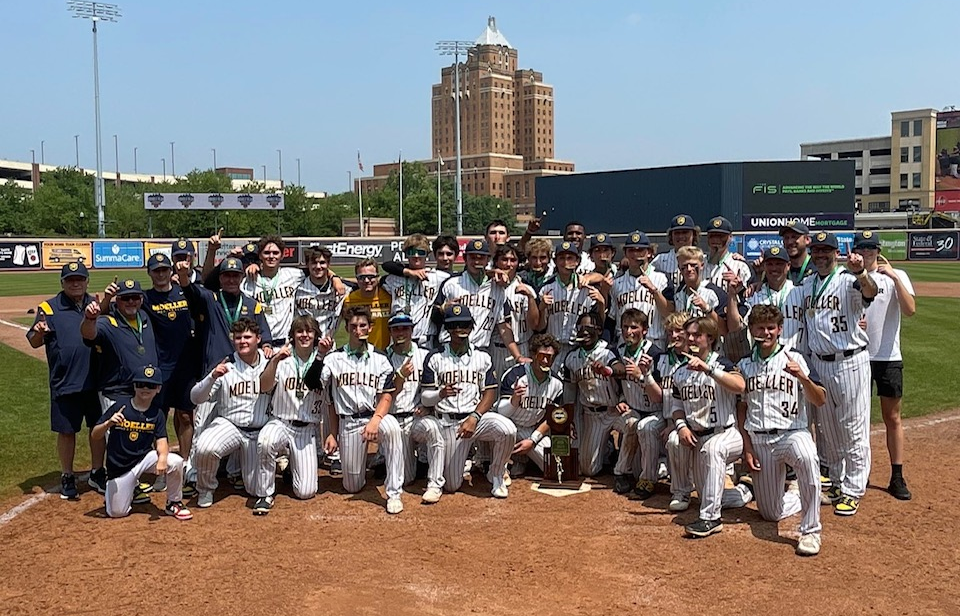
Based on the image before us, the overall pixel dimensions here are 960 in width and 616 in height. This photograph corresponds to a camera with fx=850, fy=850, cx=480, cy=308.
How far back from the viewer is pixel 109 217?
75.6 meters

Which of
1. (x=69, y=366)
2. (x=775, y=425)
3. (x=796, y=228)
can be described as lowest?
(x=775, y=425)

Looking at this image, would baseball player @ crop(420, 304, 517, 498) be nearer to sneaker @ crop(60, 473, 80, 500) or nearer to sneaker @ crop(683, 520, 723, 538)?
sneaker @ crop(683, 520, 723, 538)

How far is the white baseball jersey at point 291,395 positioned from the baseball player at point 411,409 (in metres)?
0.66

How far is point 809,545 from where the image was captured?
521 cm

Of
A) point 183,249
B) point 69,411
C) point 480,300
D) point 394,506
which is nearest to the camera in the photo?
point 394,506

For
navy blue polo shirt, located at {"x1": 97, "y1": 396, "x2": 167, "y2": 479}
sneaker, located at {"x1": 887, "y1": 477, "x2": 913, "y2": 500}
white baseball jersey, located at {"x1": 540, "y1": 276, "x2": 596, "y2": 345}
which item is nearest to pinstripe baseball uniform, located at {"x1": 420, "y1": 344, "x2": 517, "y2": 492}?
white baseball jersey, located at {"x1": 540, "y1": 276, "x2": 596, "y2": 345}

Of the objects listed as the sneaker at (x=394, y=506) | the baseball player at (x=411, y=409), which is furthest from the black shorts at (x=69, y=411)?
the sneaker at (x=394, y=506)

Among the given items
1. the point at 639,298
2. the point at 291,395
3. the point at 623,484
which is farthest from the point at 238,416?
the point at 639,298

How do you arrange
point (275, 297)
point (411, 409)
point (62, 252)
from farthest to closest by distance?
point (62, 252) < point (275, 297) < point (411, 409)

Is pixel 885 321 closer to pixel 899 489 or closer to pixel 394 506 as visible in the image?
pixel 899 489

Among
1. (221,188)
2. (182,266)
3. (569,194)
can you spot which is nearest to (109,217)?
(221,188)

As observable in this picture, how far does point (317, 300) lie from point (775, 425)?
390cm

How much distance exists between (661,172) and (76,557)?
57.0 metres

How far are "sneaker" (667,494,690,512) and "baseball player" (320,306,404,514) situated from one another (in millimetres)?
2017
